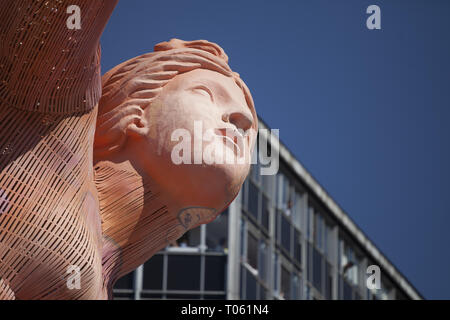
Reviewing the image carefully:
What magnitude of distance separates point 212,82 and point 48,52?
210cm

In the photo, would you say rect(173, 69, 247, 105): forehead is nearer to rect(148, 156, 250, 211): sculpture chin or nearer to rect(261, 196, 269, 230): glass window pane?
rect(148, 156, 250, 211): sculpture chin

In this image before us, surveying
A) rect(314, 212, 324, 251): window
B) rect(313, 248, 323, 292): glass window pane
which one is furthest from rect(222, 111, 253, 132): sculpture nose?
rect(314, 212, 324, 251): window

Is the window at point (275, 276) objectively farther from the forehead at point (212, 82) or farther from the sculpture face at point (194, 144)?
the sculpture face at point (194, 144)

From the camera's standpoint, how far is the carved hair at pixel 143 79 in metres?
12.1

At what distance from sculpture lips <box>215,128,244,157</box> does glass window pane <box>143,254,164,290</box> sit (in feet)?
119

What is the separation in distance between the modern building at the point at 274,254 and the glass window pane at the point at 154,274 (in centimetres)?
3

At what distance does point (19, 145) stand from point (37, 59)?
2.49 feet

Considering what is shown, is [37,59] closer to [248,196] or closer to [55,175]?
[55,175]

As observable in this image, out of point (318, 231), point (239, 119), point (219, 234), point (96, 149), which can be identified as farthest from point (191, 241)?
point (96, 149)

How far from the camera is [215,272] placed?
48.9 m

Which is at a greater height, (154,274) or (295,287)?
(295,287)

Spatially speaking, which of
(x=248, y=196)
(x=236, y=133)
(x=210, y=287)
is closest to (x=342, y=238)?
(x=248, y=196)

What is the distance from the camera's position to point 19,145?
11031 millimetres

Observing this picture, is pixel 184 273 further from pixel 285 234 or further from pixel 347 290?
pixel 347 290
